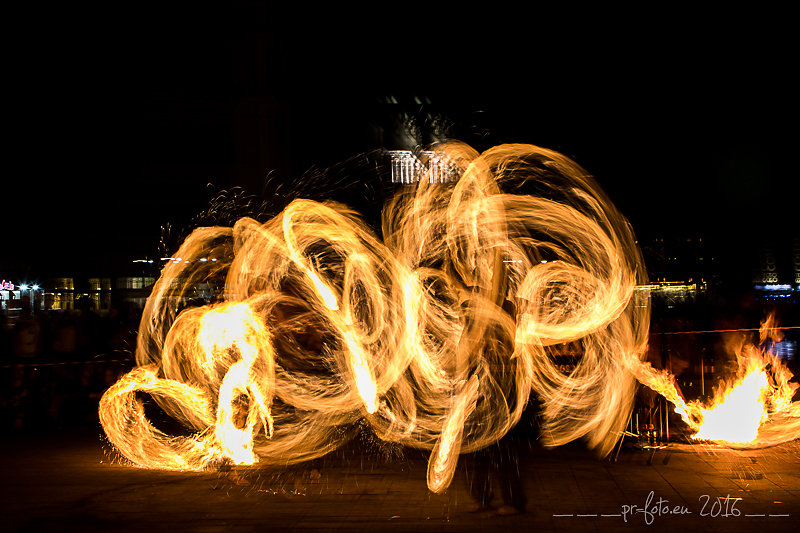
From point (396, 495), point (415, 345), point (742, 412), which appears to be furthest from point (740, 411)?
point (415, 345)

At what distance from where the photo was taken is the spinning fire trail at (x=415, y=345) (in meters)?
7.73

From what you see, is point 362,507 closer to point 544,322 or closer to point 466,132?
point 544,322

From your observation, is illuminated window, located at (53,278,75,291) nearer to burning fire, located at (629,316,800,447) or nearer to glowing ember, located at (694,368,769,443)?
burning fire, located at (629,316,800,447)

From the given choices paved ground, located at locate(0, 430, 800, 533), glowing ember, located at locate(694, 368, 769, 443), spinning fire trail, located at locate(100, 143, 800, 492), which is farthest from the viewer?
glowing ember, located at locate(694, 368, 769, 443)

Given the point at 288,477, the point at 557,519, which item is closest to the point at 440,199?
the point at 288,477

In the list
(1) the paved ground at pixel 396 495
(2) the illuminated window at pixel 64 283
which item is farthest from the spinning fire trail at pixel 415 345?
(2) the illuminated window at pixel 64 283

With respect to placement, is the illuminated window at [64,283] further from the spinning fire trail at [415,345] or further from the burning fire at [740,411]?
the burning fire at [740,411]

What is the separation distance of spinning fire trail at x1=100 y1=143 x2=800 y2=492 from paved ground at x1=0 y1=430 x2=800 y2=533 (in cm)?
49

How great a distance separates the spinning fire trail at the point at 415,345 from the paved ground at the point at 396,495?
1.62 ft

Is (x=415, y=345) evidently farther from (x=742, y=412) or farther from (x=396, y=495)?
(x=396, y=495)

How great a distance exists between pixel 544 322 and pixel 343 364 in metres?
3.89

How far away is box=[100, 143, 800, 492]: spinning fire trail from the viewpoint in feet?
25.4

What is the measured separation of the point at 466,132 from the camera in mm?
20766

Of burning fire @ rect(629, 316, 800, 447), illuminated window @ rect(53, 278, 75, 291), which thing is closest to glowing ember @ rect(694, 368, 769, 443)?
burning fire @ rect(629, 316, 800, 447)
